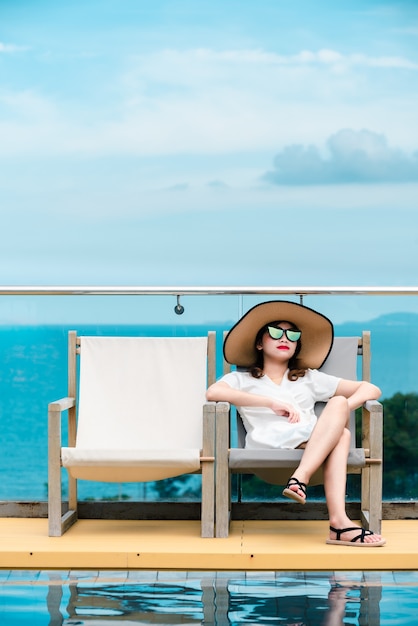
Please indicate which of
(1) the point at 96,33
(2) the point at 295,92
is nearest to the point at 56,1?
(1) the point at 96,33

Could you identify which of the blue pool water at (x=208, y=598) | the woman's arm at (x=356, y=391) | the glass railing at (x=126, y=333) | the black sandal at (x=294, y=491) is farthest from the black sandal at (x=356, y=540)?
the glass railing at (x=126, y=333)

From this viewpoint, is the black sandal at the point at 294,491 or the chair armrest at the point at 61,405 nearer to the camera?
the black sandal at the point at 294,491

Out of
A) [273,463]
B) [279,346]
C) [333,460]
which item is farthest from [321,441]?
[279,346]

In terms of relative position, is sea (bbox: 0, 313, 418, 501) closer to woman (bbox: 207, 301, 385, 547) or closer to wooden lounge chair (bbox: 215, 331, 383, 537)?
woman (bbox: 207, 301, 385, 547)

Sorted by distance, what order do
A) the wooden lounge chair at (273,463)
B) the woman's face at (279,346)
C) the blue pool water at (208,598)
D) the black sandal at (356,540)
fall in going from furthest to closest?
the woman's face at (279,346), the wooden lounge chair at (273,463), the black sandal at (356,540), the blue pool water at (208,598)

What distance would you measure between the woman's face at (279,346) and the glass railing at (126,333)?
0.32 m

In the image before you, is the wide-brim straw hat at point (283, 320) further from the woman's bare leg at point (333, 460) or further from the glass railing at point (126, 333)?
the woman's bare leg at point (333, 460)

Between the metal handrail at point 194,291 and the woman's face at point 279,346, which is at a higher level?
the metal handrail at point 194,291

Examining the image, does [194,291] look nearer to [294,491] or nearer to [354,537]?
[294,491]

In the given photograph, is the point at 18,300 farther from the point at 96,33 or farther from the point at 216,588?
the point at 96,33

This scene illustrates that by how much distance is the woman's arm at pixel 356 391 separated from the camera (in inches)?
197

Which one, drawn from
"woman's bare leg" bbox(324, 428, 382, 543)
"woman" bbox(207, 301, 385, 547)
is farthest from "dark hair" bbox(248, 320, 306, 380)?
"woman's bare leg" bbox(324, 428, 382, 543)

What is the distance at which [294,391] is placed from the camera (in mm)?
5160

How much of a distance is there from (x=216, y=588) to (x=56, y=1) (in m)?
25.0
